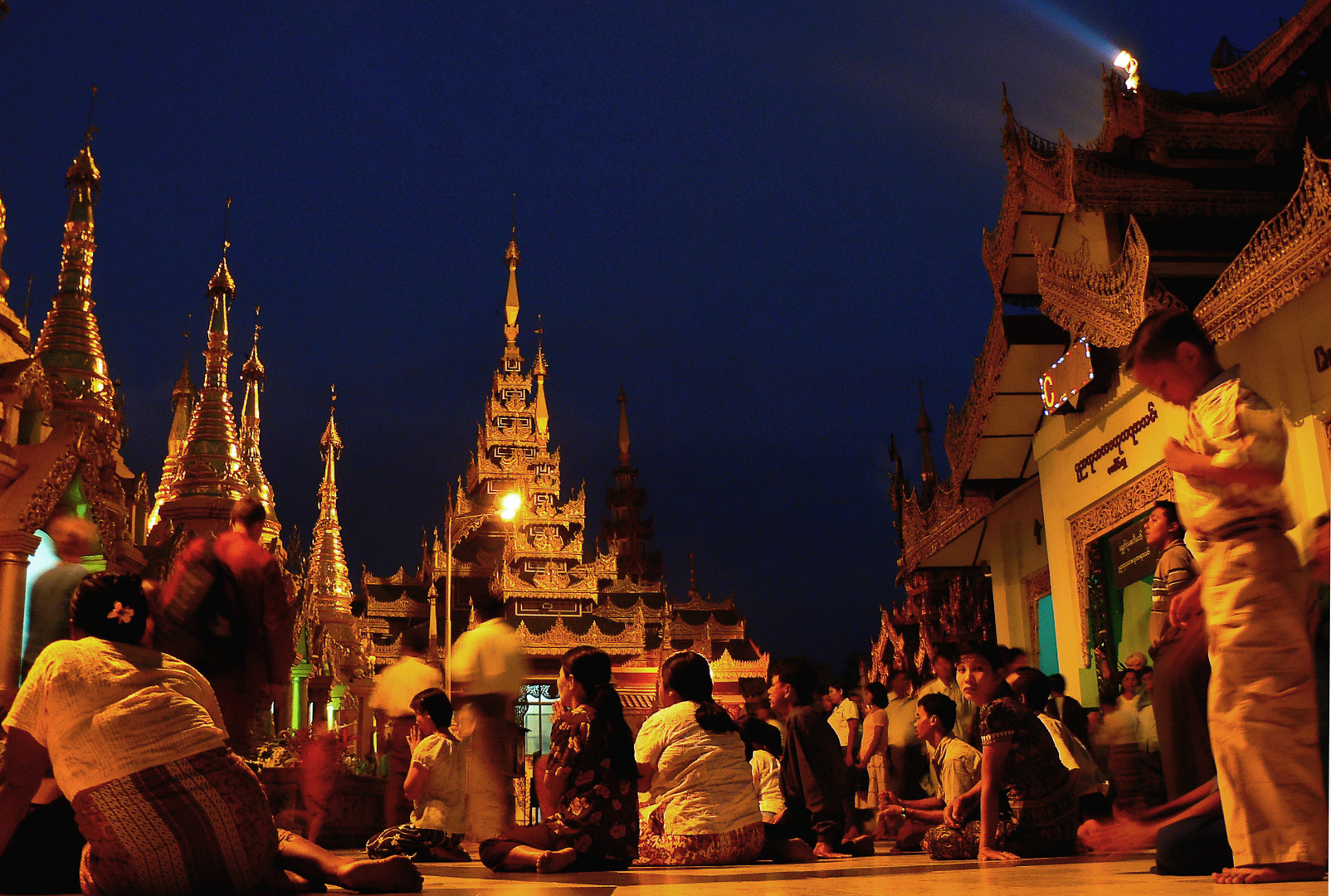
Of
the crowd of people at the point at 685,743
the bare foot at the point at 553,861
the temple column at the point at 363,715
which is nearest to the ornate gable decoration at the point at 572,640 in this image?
the temple column at the point at 363,715

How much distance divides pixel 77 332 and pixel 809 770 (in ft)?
33.6

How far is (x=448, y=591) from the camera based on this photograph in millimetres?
15211

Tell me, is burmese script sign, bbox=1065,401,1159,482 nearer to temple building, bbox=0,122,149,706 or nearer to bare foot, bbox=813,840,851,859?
bare foot, bbox=813,840,851,859

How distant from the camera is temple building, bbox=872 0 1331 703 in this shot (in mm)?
8836

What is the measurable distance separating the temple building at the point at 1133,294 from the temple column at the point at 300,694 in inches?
417

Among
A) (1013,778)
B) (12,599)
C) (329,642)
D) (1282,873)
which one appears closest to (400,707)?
(12,599)

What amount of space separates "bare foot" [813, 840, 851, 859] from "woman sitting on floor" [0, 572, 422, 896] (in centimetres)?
408

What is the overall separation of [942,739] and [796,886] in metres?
2.91

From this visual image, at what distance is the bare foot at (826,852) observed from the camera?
665cm

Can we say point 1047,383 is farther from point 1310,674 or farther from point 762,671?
point 762,671

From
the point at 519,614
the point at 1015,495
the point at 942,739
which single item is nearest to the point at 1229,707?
the point at 942,739

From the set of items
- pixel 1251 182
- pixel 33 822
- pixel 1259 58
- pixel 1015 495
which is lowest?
pixel 33 822

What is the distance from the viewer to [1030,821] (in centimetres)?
530

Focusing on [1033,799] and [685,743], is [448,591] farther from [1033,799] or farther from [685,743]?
[1033,799]
